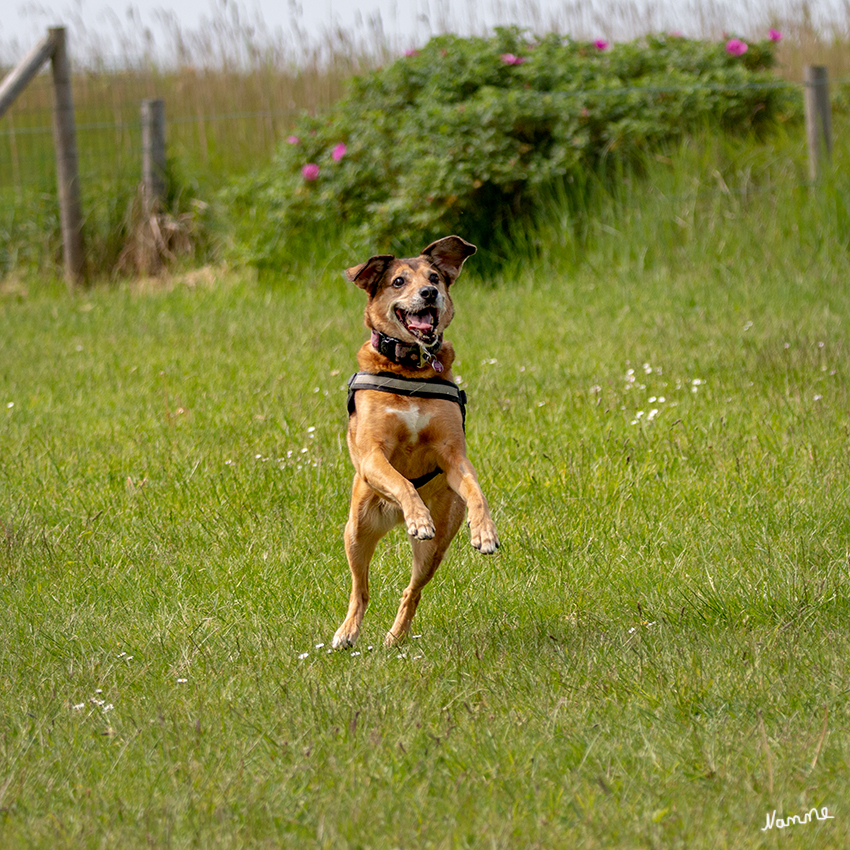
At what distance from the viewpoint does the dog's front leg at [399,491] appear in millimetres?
3805

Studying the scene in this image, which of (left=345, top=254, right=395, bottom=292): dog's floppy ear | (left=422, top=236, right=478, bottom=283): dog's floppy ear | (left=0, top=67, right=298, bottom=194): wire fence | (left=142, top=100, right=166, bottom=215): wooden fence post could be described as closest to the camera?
(left=345, top=254, right=395, bottom=292): dog's floppy ear

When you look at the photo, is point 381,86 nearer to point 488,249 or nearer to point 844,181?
point 488,249

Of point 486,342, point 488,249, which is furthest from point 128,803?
point 488,249

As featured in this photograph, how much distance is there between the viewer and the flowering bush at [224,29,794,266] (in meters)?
10.8

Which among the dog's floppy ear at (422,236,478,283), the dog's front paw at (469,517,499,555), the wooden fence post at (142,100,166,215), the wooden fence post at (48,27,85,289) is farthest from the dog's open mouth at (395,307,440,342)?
the wooden fence post at (142,100,166,215)

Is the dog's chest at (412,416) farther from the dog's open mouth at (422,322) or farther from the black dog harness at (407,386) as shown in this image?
the dog's open mouth at (422,322)

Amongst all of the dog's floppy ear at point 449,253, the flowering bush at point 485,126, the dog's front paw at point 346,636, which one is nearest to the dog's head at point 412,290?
the dog's floppy ear at point 449,253

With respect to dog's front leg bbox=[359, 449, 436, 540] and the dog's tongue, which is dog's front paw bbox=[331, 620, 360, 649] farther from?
the dog's tongue

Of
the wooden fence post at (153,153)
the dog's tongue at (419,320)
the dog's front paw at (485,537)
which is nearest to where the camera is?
the dog's front paw at (485,537)

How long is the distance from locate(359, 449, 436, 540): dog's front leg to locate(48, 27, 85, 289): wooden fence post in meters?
9.00

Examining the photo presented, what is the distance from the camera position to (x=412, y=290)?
420 centimetres

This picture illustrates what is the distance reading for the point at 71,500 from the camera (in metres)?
5.68

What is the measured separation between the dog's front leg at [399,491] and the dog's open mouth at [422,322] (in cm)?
44

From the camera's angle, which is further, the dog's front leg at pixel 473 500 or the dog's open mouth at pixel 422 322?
the dog's open mouth at pixel 422 322
